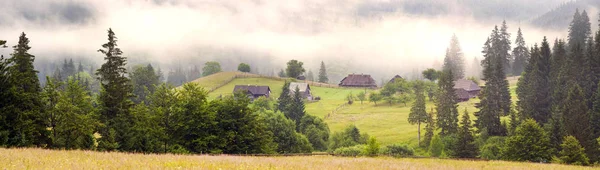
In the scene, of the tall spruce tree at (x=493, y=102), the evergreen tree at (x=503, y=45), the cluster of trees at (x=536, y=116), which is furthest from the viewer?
the evergreen tree at (x=503, y=45)

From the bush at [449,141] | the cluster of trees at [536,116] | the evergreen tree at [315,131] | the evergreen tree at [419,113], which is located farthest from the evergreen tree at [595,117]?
the evergreen tree at [315,131]

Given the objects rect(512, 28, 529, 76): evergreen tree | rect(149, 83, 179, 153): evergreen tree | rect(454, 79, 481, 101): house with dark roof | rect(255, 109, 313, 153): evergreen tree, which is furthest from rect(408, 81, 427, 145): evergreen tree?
rect(512, 28, 529, 76): evergreen tree

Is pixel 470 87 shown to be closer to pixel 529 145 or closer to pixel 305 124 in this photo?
pixel 305 124

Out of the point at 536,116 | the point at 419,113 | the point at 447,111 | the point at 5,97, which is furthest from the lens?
the point at 419,113

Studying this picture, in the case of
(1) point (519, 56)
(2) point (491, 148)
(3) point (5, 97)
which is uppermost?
(1) point (519, 56)

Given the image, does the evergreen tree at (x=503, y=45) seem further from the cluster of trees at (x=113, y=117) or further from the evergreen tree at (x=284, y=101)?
the cluster of trees at (x=113, y=117)

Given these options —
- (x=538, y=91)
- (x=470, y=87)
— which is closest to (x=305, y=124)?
(x=538, y=91)

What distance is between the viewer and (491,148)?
66.8 metres

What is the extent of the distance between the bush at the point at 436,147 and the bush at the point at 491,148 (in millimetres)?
6196

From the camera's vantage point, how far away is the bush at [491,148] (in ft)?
210

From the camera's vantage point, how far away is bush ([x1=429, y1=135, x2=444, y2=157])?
235ft

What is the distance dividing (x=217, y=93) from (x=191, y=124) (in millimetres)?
105433

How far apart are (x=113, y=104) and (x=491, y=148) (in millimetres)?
54253

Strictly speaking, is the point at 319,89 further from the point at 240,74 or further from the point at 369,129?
the point at 369,129
